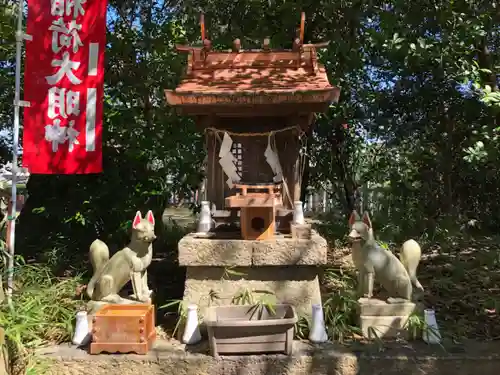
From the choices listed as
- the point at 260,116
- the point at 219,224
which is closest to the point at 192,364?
the point at 219,224

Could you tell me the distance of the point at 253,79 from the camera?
5.55 m

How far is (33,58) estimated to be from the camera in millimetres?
5230

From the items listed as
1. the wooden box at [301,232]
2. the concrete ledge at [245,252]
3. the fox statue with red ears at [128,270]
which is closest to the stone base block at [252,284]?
the concrete ledge at [245,252]

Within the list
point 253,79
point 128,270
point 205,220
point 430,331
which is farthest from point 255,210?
point 430,331

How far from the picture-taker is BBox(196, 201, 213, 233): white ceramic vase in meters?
5.45

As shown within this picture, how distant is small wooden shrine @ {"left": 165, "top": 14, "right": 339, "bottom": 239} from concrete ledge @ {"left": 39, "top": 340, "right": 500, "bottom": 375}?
5.09 ft

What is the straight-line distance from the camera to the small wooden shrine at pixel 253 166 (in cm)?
496

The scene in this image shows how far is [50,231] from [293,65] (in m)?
4.93

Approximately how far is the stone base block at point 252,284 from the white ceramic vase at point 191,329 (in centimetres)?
34

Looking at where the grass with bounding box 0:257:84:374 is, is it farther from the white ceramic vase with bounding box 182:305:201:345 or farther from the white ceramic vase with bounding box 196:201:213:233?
the white ceramic vase with bounding box 196:201:213:233

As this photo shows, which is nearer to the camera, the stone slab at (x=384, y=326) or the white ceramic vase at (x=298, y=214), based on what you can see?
the stone slab at (x=384, y=326)

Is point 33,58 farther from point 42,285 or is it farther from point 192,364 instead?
point 192,364

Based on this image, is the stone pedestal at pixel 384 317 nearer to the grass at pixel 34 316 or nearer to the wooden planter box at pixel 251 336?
the wooden planter box at pixel 251 336

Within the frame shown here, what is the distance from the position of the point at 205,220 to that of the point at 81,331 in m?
1.81
